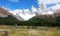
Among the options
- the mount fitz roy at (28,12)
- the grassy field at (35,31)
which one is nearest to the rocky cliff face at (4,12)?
the mount fitz roy at (28,12)

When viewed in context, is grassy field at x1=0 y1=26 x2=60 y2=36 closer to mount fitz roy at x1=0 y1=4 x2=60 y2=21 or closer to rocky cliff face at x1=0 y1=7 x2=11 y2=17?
mount fitz roy at x1=0 y1=4 x2=60 y2=21

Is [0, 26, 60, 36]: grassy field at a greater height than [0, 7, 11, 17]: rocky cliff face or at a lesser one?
lesser

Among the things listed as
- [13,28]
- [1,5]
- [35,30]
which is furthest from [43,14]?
[1,5]

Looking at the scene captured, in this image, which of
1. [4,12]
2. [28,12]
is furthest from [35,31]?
[4,12]

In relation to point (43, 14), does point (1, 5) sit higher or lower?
higher

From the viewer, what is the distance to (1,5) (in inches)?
247

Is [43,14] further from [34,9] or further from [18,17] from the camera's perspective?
[18,17]

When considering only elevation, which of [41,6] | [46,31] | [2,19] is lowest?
[46,31]

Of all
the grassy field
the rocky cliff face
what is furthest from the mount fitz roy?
the grassy field

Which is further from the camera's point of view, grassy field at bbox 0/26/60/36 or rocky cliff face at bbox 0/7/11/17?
rocky cliff face at bbox 0/7/11/17

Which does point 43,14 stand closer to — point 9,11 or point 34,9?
point 34,9

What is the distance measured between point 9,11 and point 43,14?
4.56 feet

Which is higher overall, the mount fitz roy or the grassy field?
the mount fitz roy

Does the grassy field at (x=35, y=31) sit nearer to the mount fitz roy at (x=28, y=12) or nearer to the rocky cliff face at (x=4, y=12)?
the mount fitz roy at (x=28, y=12)
